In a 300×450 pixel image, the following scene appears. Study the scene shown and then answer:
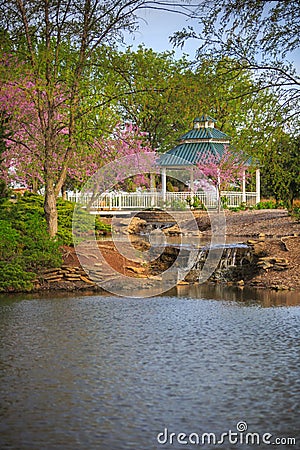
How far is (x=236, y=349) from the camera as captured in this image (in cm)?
748

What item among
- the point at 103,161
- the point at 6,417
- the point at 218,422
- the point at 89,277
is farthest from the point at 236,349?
the point at 103,161

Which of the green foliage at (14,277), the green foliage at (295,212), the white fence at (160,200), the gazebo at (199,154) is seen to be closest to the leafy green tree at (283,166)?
the green foliage at (295,212)

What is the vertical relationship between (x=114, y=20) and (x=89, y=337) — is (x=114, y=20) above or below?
above

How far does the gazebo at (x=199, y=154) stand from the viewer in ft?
106

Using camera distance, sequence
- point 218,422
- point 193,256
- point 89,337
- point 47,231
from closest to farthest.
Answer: point 218,422, point 89,337, point 47,231, point 193,256

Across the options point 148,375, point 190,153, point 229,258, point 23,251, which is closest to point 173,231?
point 190,153

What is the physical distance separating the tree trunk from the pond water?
3.32 m

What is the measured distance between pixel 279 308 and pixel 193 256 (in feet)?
16.7

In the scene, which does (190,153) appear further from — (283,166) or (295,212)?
(283,166)

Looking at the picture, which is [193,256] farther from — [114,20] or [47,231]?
[114,20]

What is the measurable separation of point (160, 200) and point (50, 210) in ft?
59.8

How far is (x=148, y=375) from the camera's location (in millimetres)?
6344

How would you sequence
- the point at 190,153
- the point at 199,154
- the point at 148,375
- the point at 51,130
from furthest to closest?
the point at 190,153 < the point at 199,154 < the point at 51,130 < the point at 148,375

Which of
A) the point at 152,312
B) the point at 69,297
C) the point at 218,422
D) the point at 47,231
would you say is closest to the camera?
the point at 218,422
